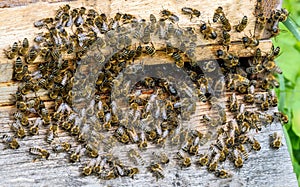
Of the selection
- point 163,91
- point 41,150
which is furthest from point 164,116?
point 41,150

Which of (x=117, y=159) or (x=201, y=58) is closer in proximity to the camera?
(x=117, y=159)

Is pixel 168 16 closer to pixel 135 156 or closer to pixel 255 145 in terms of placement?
pixel 135 156

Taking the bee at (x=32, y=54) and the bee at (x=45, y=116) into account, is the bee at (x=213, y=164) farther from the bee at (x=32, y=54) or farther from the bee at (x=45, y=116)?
the bee at (x=32, y=54)

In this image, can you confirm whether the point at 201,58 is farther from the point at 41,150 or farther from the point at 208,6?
the point at 41,150

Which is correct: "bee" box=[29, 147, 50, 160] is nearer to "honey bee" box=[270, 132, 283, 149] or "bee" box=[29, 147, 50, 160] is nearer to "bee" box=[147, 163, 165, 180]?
"bee" box=[147, 163, 165, 180]

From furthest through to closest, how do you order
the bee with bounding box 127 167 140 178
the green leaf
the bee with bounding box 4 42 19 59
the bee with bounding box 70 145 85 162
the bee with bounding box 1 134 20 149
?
the green leaf, the bee with bounding box 4 42 19 59, the bee with bounding box 1 134 20 149, the bee with bounding box 70 145 85 162, the bee with bounding box 127 167 140 178

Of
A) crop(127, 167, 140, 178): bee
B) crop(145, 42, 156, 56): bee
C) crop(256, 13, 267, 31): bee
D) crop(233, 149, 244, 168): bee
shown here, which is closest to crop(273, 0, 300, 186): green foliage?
crop(256, 13, 267, 31): bee
